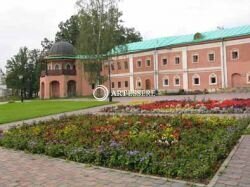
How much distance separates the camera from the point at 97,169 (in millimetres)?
6875

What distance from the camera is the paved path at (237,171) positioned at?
5423mm

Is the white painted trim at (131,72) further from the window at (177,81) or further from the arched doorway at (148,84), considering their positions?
the window at (177,81)

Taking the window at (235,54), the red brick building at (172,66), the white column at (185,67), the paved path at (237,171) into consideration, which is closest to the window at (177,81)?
the red brick building at (172,66)

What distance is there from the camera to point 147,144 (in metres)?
8.08

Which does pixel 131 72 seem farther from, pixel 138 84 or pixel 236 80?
pixel 236 80

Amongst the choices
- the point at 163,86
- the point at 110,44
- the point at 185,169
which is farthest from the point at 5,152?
the point at 163,86

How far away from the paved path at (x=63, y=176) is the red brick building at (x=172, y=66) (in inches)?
1550

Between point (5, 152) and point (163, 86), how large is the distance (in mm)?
44558

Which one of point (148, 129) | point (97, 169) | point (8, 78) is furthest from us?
point (8, 78)

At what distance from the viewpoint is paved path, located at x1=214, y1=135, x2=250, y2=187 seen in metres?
5.42

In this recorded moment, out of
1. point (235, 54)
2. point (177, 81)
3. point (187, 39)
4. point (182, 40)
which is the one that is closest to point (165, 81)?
point (177, 81)

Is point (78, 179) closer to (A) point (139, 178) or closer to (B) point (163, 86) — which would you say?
(A) point (139, 178)

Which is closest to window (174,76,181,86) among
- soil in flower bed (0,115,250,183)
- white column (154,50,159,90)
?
white column (154,50,159,90)

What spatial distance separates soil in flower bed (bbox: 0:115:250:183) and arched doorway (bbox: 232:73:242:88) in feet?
116
